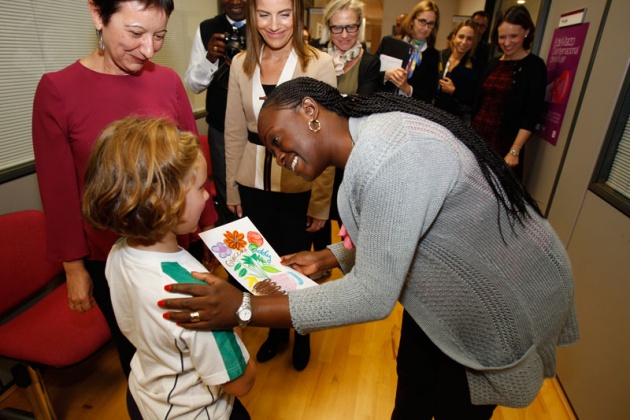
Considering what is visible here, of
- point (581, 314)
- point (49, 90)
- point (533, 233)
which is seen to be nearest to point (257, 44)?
point (49, 90)

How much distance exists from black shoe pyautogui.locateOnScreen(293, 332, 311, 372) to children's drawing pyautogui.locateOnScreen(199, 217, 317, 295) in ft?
3.22

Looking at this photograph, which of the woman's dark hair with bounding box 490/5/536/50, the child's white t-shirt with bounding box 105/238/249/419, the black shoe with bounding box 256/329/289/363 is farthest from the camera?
the woman's dark hair with bounding box 490/5/536/50

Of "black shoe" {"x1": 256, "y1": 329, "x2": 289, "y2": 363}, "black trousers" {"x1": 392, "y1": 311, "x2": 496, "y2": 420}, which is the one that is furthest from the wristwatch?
"black shoe" {"x1": 256, "y1": 329, "x2": 289, "y2": 363}

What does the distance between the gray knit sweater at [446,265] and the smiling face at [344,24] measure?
163 cm

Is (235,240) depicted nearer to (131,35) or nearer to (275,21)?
(131,35)

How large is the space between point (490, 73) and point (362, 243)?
2.76 meters

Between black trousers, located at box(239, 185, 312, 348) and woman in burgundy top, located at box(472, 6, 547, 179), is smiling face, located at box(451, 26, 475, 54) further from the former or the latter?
black trousers, located at box(239, 185, 312, 348)

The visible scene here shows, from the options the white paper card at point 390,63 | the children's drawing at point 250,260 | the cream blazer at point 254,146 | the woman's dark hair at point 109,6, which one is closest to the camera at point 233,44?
the cream blazer at point 254,146

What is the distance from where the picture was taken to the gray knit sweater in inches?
29.4

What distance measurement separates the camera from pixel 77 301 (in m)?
1.25

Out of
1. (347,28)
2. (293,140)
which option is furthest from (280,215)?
(347,28)

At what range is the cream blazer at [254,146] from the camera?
1.65 meters

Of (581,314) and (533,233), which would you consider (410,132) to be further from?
(581,314)

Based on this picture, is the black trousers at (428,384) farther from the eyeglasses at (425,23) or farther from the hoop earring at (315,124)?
the eyeglasses at (425,23)
